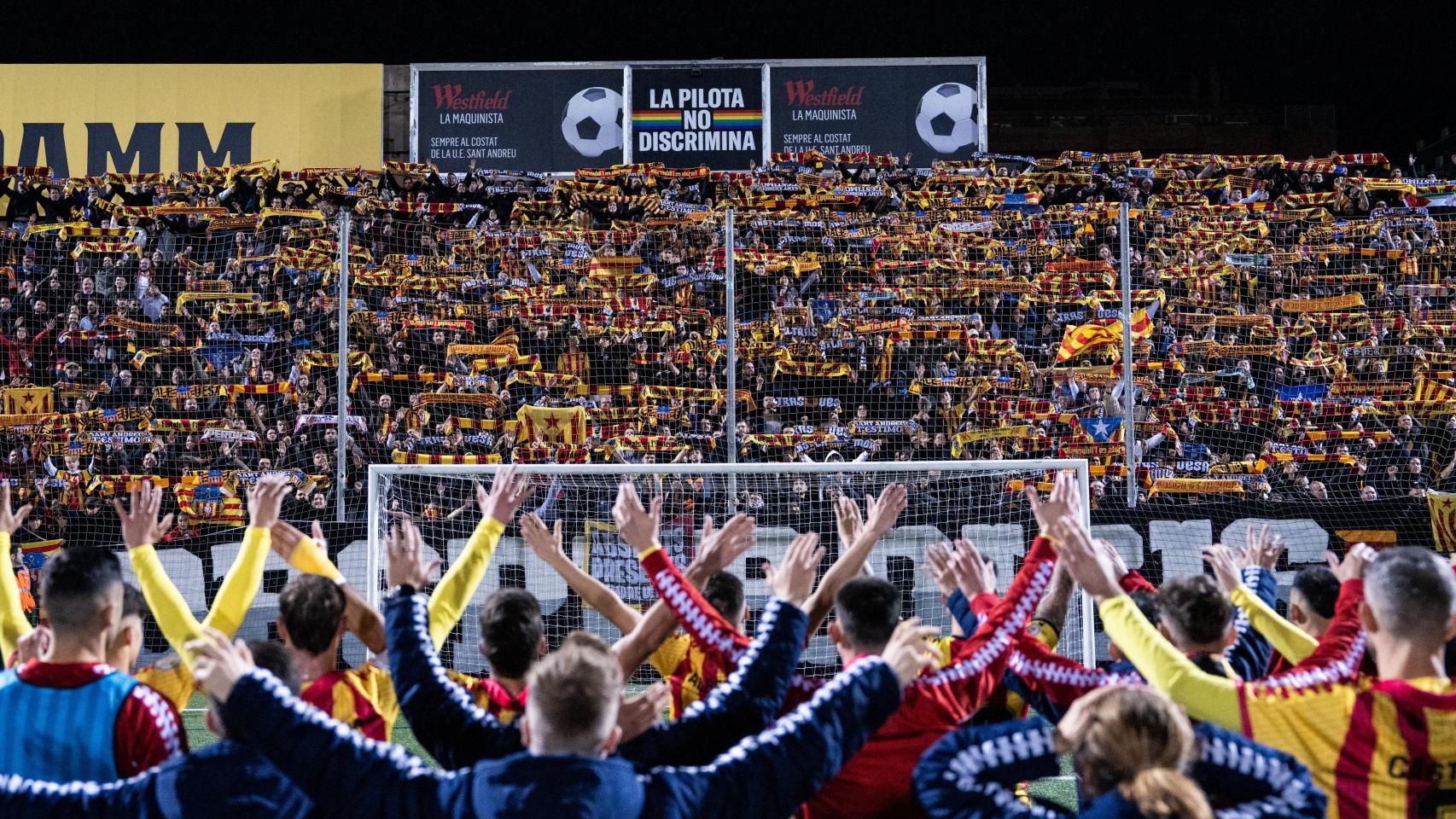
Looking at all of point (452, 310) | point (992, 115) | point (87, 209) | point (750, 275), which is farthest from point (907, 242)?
point (992, 115)

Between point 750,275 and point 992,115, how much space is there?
18452mm

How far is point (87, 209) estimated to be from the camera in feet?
58.3

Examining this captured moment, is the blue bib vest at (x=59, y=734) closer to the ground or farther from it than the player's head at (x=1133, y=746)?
closer to the ground

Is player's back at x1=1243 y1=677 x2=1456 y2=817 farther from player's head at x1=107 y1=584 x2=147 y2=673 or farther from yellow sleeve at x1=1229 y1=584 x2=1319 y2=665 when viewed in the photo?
player's head at x1=107 y1=584 x2=147 y2=673

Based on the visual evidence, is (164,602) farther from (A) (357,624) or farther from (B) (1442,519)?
(B) (1442,519)

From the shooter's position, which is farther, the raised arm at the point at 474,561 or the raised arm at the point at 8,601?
the raised arm at the point at 474,561

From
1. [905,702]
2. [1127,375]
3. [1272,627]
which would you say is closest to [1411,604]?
[1272,627]

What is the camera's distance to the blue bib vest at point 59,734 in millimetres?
3016

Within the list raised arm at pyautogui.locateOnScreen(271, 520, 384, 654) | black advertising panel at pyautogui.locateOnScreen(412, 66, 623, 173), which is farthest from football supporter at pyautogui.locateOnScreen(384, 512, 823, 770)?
black advertising panel at pyautogui.locateOnScreen(412, 66, 623, 173)

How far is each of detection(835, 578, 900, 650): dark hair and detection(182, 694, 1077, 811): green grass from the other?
89.4 inches

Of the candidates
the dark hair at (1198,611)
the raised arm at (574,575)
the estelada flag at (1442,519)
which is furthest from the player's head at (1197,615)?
the estelada flag at (1442,519)

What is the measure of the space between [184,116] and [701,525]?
52.9 ft

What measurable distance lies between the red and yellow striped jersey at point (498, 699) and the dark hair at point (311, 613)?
0.40 m

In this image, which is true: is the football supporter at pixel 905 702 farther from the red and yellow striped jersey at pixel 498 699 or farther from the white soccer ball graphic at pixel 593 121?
the white soccer ball graphic at pixel 593 121
